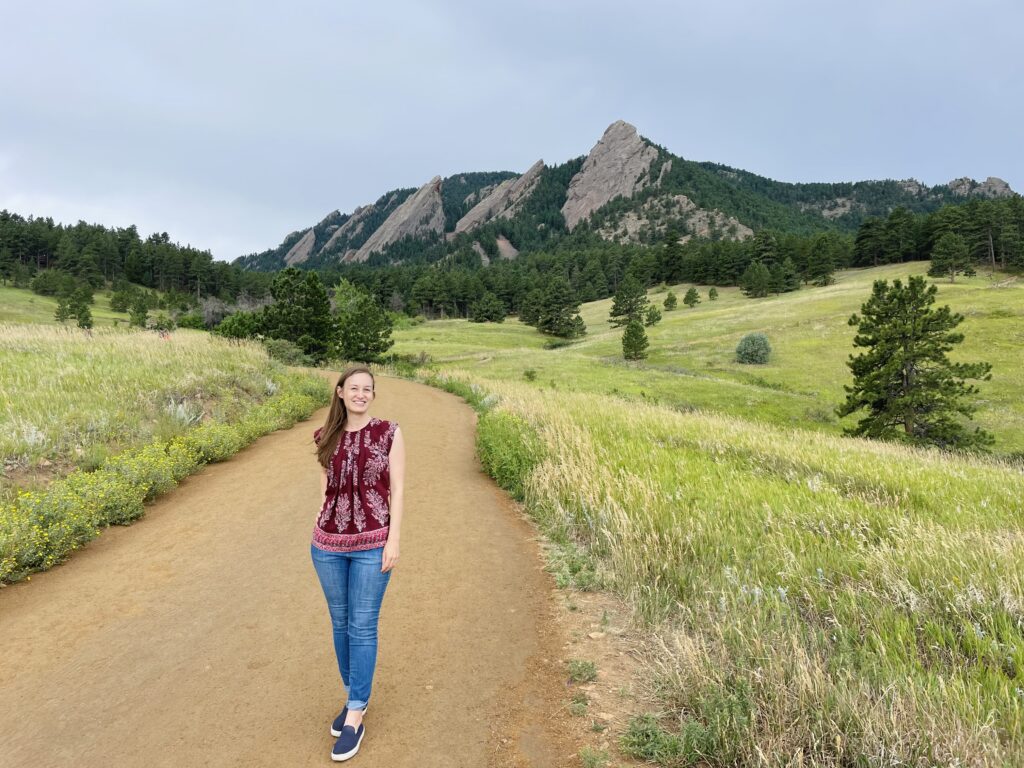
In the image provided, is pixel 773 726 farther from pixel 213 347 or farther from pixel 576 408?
pixel 213 347

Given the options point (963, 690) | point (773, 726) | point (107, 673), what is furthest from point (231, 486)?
point (963, 690)

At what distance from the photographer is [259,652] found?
15.1 ft

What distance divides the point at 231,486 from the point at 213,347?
1153 cm

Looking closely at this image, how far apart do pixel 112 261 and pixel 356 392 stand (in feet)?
470

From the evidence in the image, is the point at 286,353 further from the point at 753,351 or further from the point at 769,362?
the point at 769,362

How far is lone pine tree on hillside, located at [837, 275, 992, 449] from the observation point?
20.8m

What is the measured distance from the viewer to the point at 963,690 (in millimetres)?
3021

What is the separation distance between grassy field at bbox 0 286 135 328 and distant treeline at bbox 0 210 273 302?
34.9 ft

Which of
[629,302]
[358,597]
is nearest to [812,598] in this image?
[358,597]

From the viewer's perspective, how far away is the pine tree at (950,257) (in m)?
74.5

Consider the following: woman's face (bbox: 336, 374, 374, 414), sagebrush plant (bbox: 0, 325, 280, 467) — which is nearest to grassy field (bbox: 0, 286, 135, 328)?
sagebrush plant (bbox: 0, 325, 280, 467)

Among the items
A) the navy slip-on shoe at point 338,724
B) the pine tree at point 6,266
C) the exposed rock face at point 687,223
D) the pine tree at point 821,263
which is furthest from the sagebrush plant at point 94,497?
the exposed rock face at point 687,223

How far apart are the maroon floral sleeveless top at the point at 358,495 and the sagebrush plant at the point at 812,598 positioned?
2.48 meters

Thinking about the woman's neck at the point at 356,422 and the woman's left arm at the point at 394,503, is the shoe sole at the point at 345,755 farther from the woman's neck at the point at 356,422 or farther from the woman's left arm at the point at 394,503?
the woman's neck at the point at 356,422
